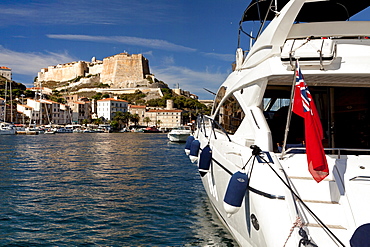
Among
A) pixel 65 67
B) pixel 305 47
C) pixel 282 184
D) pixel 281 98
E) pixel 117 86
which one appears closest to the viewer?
pixel 282 184

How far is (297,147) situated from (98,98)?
11648 cm

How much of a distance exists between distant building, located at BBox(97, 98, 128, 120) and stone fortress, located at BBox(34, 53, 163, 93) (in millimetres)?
16937

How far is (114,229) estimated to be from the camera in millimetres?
7352

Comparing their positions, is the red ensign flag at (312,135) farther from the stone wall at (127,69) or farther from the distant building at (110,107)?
the stone wall at (127,69)

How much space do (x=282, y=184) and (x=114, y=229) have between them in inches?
181

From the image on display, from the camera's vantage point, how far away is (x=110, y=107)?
103688 mm

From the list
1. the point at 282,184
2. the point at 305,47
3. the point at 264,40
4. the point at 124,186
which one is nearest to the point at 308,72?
the point at 305,47

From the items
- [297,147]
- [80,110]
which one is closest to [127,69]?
[80,110]

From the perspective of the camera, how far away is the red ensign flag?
3.78 metres

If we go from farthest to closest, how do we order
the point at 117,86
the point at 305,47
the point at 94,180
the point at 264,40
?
the point at 117,86 < the point at 94,180 < the point at 264,40 < the point at 305,47

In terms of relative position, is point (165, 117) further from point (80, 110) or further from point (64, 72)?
point (64, 72)

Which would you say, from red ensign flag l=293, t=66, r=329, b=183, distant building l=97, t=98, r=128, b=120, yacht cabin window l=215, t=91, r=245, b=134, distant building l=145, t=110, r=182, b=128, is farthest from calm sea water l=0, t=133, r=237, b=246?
distant building l=97, t=98, r=128, b=120

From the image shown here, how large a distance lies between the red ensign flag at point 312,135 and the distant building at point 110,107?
336 ft

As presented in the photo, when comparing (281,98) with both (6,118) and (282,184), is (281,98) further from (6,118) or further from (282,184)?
(6,118)
